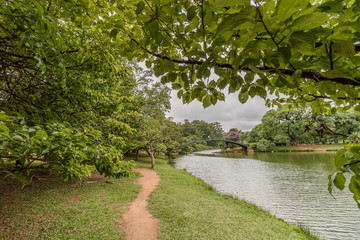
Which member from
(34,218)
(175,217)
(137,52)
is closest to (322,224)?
(175,217)

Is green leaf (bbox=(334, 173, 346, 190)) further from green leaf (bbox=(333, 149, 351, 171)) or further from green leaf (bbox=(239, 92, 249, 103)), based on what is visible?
green leaf (bbox=(239, 92, 249, 103))

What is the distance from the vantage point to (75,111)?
3848 mm

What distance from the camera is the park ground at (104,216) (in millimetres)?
4094

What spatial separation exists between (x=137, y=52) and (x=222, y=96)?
0.71 meters

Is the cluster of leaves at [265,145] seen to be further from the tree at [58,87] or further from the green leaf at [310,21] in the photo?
the green leaf at [310,21]

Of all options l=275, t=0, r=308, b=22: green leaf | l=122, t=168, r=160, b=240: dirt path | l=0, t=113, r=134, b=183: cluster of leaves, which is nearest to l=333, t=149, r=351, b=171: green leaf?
l=275, t=0, r=308, b=22: green leaf

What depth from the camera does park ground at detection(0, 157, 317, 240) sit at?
4094 mm

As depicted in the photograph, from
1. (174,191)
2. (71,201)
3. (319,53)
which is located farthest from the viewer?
(174,191)

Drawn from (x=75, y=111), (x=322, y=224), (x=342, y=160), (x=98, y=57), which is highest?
(x=98, y=57)

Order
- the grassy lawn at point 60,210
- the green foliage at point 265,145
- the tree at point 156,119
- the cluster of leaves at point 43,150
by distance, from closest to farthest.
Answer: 1. the cluster of leaves at point 43,150
2. the grassy lawn at point 60,210
3. the tree at point 156,119
4. the green foliage at point 265,145

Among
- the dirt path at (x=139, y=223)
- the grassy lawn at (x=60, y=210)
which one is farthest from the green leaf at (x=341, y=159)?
the grassy lawn at (x=60, y=210)

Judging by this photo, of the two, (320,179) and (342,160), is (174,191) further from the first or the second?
(320,179)

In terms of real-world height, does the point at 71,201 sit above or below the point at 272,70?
below

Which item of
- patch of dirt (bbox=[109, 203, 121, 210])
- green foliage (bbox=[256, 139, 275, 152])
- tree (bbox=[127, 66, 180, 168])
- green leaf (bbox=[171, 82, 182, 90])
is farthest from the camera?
green foliage (bbox=[256, 139, 275, 152])
